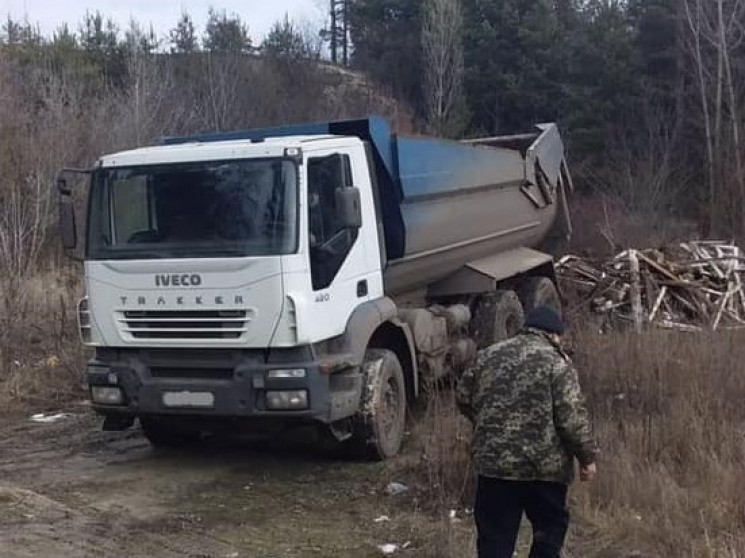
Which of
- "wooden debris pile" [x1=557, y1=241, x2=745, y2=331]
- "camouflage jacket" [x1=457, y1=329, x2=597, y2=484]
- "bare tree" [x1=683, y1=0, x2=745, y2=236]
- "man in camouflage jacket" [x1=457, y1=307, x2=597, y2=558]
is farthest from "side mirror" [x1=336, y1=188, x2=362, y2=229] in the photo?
"bare tree" [x1=683, y1=0, x2=745, y2=236]

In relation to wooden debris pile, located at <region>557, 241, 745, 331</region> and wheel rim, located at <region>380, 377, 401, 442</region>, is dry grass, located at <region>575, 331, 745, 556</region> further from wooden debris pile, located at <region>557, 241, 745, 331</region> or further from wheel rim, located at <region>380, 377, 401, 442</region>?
wooden debris pile, located at <region>557, 241, 745, 331</region>

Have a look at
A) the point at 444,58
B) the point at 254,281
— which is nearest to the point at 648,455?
the point at 254,281

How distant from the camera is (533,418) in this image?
16.5 ft

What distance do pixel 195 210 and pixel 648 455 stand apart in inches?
153

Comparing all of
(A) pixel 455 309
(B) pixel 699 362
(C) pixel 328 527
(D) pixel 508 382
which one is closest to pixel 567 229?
(A) pixel 455 309

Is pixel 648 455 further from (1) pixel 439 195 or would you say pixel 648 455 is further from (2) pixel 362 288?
(1) pixel 439 195

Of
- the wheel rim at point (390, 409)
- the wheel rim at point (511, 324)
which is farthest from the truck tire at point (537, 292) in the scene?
the wheel rim at point (390, 409)

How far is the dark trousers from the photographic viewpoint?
513cm

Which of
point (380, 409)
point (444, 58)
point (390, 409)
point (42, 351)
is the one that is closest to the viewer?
point (380, 409)

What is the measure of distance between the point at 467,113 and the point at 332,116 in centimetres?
527

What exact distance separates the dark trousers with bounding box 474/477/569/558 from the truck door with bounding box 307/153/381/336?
2849mm

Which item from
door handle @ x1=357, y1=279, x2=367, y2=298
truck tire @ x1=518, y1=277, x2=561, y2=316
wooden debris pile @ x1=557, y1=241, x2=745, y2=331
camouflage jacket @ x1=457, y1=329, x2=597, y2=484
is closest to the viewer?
camouflage jacket @ x1=457, y1=329, x2=597, y2=484

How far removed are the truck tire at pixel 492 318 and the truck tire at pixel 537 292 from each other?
102 cm

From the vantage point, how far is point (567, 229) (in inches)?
617
